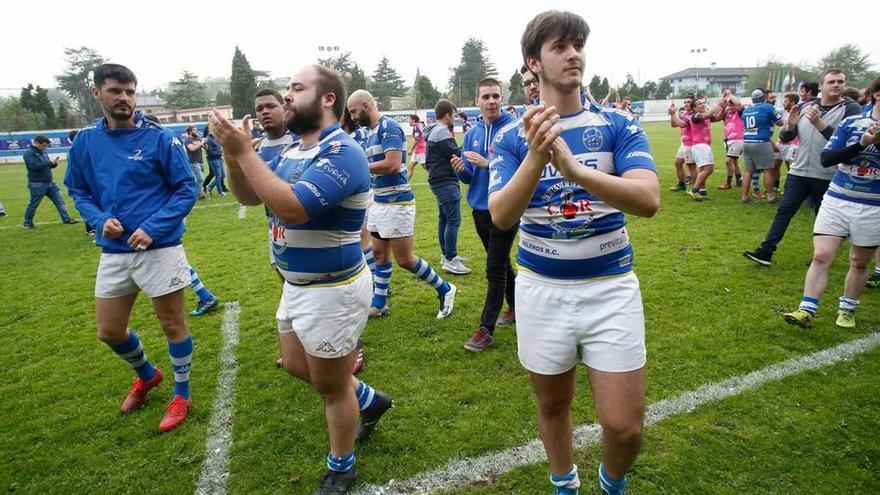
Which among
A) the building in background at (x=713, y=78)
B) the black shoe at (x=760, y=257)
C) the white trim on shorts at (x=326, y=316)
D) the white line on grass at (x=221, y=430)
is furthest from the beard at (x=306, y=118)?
the building in background at (x=713, y=78)

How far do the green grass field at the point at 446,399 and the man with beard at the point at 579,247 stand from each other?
1.09 metres

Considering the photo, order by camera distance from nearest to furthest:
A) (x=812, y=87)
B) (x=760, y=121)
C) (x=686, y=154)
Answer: (x=812, y=87) → (x=760, y=121) → (x=686, y=154)

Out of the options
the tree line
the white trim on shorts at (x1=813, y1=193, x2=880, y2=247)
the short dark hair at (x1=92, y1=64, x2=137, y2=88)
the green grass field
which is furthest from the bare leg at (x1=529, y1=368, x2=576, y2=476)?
the tree line

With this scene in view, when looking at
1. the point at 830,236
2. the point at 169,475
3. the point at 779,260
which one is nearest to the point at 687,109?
the point at 779,260

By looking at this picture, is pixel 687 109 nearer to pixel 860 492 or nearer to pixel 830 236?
pixel 830 236

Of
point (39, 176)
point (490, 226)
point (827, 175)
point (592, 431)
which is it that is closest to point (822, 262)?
point (827, 175)

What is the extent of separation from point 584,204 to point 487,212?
285 cm

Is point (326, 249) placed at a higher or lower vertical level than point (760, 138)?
lower

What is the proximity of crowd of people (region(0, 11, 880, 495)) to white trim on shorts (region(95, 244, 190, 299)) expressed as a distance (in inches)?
0.4

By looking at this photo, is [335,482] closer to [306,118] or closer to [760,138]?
[306,118]

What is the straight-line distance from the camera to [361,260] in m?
2.92

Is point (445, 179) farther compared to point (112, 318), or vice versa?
point (445, 179)

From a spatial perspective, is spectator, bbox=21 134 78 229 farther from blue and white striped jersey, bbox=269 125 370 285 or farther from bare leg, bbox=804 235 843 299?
bare leg, bbox=804 235 843 299

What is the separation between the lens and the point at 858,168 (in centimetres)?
437
